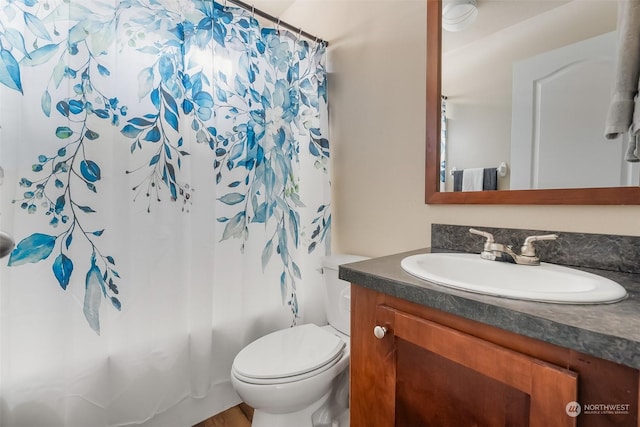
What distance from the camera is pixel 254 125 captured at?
1.41 m

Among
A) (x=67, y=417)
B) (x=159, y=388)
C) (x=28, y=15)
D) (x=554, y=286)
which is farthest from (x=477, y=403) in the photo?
(x=28, y=15)

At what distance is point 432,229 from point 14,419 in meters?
1.69

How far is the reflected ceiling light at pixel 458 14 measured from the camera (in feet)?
3.68

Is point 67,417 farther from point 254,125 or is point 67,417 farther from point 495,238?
point 495,238

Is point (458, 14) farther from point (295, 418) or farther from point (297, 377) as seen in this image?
point (295, 418)

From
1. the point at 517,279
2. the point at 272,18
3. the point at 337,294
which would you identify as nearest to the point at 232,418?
the point at 337,294

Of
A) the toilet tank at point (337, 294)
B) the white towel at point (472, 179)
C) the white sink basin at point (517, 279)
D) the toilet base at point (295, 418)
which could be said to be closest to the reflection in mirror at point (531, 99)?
the white towel at point (472, 179)

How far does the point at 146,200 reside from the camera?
1.17 m

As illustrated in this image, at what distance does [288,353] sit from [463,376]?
751 millimetres

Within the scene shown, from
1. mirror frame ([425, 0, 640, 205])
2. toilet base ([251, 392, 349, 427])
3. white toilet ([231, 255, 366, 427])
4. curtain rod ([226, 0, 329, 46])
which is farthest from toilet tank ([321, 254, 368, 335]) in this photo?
curtain rod ([226, 0, 329, 46])

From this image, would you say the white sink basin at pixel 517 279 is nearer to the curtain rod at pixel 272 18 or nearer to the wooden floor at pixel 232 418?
the wooden floor at pixel 232 418

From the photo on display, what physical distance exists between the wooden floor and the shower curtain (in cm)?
4

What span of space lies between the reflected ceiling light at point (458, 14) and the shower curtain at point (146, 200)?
2.34ft

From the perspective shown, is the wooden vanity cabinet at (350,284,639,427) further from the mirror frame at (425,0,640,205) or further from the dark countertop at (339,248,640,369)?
the mirror frame at (425,0,640,205)
